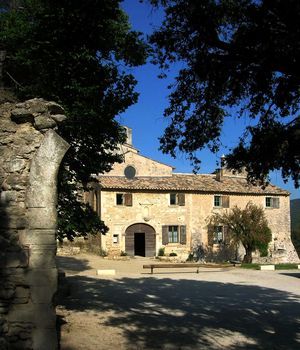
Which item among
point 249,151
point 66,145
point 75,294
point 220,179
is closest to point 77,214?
point 75,294

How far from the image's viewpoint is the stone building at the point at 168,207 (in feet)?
115

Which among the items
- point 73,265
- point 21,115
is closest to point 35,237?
point 21,115

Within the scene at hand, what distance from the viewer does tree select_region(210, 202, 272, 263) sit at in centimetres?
3594

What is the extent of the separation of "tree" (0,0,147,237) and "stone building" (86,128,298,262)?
2036 centimetres

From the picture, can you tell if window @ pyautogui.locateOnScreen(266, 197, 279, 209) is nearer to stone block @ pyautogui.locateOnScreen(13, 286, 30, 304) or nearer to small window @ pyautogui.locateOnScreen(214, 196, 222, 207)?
small window @ pyautogui.locateOnScreen(214, 196, 222, 207)

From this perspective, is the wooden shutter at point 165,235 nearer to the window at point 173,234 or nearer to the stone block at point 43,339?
the window at point 173,234

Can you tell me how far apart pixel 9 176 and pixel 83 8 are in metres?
6.89

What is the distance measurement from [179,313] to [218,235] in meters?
25.8

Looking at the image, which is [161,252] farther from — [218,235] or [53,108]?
[53,108]

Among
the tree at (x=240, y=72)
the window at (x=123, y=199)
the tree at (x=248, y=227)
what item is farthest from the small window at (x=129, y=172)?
the tree at (x=240, y=72)

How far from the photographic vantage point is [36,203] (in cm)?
650

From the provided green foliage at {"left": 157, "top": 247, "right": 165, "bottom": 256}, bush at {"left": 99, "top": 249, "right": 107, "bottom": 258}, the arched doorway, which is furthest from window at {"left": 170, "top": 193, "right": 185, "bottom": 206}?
bush at {"left": 99, "top": 249, "right": 107, "bottom": 258}

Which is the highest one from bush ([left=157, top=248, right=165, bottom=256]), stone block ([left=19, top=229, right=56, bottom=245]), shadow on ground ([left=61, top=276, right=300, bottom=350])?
stone block ([left=19, top=229, right=56, bottom=245])

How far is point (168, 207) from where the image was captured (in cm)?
3641
